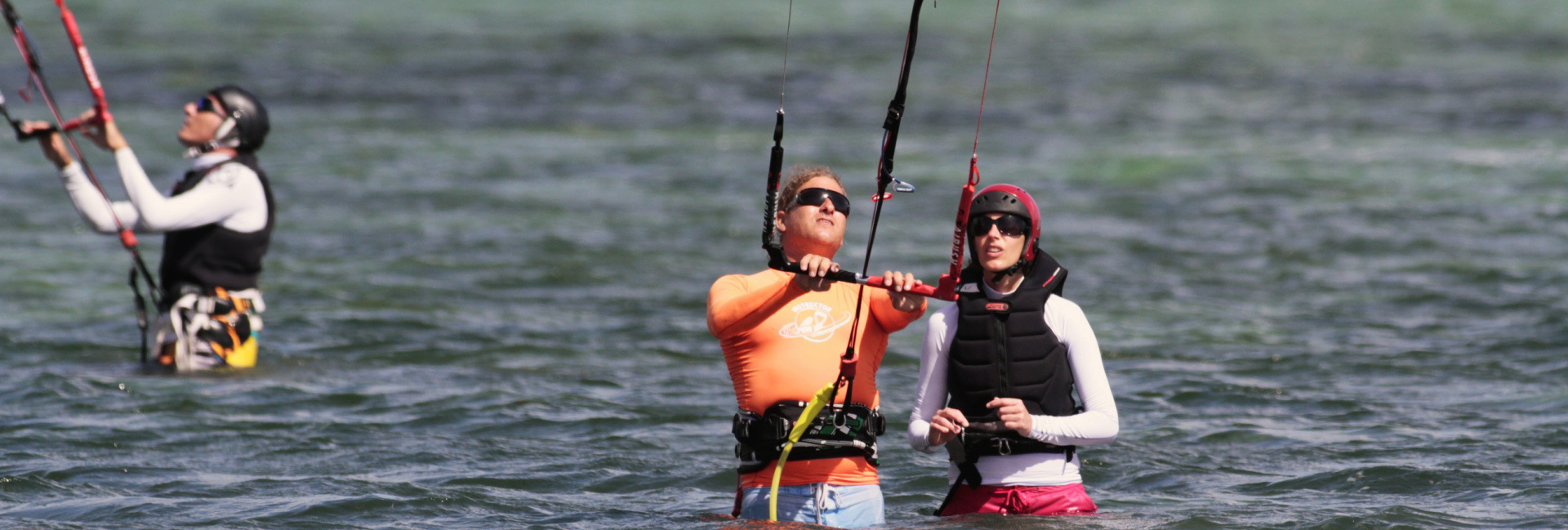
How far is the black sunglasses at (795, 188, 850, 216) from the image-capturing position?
20.2ft

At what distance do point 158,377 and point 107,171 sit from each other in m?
11.7

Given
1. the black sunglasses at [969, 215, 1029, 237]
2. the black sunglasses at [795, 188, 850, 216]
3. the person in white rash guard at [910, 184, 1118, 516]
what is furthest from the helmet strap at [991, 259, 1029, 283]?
the black sunglasses at [795, 188, 850, 216]

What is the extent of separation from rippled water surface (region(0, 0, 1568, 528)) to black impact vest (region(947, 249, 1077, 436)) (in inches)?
19.5

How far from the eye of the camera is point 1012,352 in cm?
638

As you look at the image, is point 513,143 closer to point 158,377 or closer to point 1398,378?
point 158,377

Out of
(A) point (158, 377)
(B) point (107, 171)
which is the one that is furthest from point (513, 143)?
(A) point (158, 377)

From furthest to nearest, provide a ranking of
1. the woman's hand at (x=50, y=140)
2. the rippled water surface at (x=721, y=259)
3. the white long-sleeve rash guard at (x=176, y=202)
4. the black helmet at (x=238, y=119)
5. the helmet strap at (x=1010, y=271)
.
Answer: the black helmet at (x=238, y=119) < the white long-sleeve rash guard at (x=176, y=202) < the woman's hand at (x=50, y=140) < the rippled water surface at (x=721, y=259) < the helmet strap at (x=1010, y=271)

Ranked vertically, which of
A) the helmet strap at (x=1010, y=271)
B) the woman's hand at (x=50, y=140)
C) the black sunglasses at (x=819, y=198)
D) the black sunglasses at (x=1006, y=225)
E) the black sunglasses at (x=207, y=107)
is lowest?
the woman's hand at (x=50, y=140)

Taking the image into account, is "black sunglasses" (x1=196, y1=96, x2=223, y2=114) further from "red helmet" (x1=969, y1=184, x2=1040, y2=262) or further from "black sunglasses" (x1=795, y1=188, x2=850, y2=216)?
"red helmet" (x1=969, y1=184, x2=1040, y2=262)

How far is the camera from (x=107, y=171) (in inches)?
838

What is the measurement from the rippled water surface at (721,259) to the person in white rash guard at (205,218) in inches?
14.3

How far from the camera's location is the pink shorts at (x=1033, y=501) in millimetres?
6477

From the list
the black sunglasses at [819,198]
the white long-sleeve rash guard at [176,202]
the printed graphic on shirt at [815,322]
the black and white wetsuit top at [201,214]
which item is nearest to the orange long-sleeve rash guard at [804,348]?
the printed graphic on shirt at [815,322]

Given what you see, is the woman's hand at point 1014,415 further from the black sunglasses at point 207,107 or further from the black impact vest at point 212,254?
the black sunglasses at point 207,107
